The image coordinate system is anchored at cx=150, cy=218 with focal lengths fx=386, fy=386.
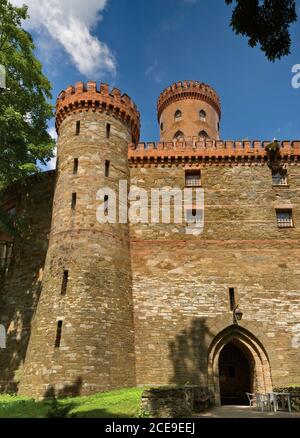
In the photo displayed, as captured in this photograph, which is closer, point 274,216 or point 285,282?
point 285,282

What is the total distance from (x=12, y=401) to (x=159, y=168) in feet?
43.5

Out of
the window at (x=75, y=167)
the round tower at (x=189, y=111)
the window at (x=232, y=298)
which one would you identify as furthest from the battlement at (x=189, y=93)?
the window at (x=232, y=298)

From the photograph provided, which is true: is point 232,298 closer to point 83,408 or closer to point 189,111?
point 83,408

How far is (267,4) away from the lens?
7.41 meters

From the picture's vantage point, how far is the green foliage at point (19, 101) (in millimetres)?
17062

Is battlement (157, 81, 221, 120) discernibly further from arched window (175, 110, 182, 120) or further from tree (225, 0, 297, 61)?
tree (225, 0, 297, 61)

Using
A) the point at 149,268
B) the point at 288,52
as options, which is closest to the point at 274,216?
the point at 149,268

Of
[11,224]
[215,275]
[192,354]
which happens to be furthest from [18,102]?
[192,354]

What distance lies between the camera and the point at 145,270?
19000 millimetres

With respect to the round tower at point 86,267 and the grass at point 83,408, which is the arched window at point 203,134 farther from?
the grass at point 83,408

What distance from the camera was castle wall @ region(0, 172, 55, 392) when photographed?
1852cm

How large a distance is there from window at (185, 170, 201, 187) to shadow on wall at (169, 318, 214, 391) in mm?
7544
